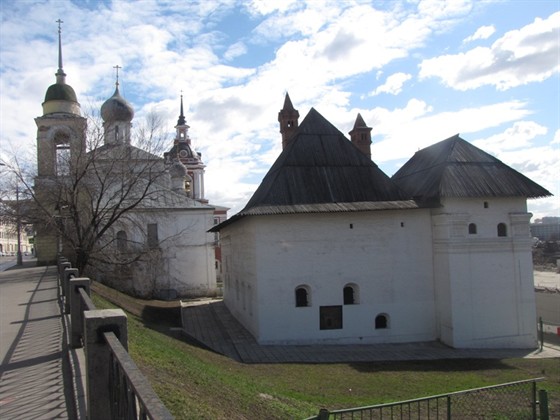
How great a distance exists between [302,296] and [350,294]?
2.01 meters

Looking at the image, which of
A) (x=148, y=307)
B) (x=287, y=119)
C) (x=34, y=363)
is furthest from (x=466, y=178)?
(x=34, y=363)

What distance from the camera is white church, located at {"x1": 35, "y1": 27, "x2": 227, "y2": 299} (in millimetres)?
19156

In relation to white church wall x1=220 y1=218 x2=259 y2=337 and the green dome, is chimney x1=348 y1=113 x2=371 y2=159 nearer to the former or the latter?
white church wall x1=220 y1=218 x2=259 y2=337

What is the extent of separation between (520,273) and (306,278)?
8969 millimetres

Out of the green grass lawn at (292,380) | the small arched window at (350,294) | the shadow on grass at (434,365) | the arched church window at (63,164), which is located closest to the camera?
the green grass lawn at (292,380)

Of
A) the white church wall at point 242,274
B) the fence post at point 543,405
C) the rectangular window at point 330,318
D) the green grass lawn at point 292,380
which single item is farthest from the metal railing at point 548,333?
the white church wall at point 242,274

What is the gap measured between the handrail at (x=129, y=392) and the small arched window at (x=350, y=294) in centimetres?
1678

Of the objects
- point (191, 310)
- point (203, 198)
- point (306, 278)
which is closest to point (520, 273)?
point (306, 278)

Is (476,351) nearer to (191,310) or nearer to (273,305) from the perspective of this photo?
(273,305)

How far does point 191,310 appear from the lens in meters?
27.9

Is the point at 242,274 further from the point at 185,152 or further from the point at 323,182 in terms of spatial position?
the point at 185,152

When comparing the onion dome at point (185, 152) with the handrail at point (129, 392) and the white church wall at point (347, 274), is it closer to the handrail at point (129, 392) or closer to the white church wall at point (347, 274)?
the white church wall at point (347, 274)

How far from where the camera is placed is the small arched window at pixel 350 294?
65.5ft

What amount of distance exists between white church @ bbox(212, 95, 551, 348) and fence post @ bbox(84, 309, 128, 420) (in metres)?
14.7
